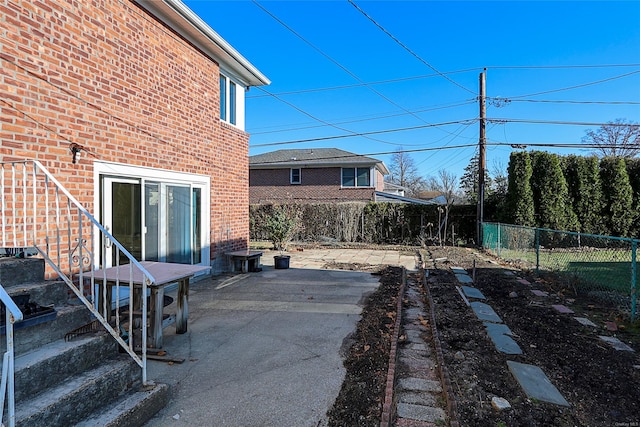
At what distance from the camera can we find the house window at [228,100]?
864cm

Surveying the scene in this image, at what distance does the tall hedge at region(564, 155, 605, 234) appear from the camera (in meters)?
14.5

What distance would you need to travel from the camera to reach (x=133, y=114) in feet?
18.8

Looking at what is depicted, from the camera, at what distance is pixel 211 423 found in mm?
2602

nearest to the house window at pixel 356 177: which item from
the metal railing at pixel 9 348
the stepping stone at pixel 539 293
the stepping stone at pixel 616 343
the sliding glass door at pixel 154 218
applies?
the sliding glass door at pixel 154 218

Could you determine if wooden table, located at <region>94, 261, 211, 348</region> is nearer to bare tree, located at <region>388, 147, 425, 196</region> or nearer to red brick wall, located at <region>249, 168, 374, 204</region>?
red brick wall, located at <region>249, 168, 374, 204</region>

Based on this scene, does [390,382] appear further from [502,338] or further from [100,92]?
[100,92]

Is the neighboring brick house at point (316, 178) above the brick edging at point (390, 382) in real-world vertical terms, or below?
above

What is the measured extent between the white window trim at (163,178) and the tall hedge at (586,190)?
14386 millimetres

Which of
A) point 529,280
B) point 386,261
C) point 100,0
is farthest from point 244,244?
point 529,280

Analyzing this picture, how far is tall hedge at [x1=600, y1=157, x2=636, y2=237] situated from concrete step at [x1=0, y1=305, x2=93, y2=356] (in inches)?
704

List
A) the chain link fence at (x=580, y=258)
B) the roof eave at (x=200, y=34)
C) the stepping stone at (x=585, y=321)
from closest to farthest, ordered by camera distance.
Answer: the stepping stone at (x=585, y=321), the chain link fence at (x=580, y=258), the roof eave at (x=200, y=34)

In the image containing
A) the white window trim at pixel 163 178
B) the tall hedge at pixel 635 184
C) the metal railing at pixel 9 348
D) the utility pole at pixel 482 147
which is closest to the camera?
the metal railing at pixel 9 348

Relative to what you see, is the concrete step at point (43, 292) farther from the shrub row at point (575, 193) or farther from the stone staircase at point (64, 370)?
the shrub row at point (575, 193)

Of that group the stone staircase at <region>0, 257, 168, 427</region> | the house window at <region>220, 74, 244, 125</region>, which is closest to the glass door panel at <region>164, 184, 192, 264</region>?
the house window at <region>220, 74, 244, 125</region>
